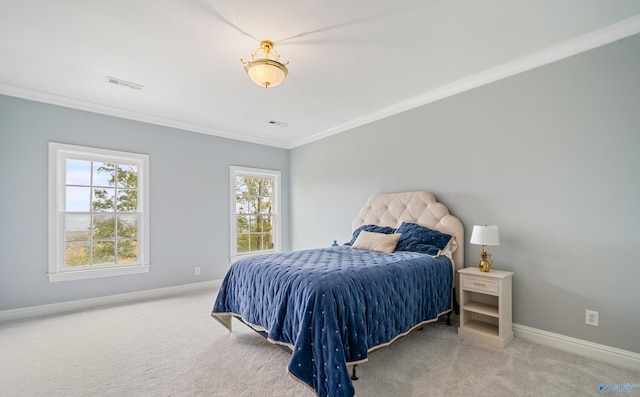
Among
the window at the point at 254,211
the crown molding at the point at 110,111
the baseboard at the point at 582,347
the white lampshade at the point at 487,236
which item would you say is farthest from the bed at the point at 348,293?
the crown molding at the point at 110,111

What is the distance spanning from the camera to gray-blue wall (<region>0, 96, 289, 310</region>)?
3488 mm

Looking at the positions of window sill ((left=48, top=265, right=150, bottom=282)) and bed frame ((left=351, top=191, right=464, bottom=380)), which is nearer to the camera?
bed frame ((left=351, top=191, right=464, bottom=380))

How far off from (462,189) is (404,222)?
78cm

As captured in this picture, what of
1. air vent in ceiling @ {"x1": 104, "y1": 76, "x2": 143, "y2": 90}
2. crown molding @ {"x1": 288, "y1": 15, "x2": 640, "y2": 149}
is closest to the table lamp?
crown molding @ {"x1": 288, "y1": 15, "x2": 640, "y2": 149}

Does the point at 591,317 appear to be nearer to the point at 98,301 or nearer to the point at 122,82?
the point at 122,82

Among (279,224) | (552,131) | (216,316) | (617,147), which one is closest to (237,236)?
(279,224)

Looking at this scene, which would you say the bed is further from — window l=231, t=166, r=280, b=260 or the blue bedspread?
window l=231, t=166, r=280, b=260

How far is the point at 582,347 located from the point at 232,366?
9.69ft

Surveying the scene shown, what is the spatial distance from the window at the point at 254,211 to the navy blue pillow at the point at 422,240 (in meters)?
3.08

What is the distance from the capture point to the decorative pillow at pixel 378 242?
11.0ft

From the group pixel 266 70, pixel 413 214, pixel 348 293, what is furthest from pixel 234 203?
pixel 348 293

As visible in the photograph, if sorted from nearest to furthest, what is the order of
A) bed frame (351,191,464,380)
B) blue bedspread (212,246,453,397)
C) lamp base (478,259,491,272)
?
blue bedspread (212,246,453,397) < lamp base (478,259,491,272) < bed frame (351,191,464,380)

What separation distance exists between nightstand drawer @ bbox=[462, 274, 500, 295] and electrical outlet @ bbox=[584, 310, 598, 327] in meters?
0.70

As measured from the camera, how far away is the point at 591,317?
98.3 inches
